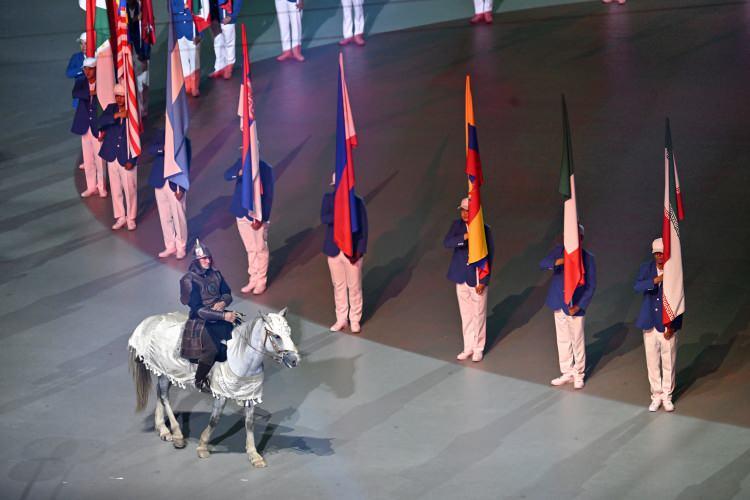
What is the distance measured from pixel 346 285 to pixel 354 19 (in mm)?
9182

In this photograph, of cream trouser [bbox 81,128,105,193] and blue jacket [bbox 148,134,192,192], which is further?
cream trouser [bbox 81,128,105,193]

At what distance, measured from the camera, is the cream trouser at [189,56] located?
23759 millimetres

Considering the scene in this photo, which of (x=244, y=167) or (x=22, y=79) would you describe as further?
(x=22, y=79)

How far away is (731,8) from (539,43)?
3.36m

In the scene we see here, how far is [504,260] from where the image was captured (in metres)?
18.8

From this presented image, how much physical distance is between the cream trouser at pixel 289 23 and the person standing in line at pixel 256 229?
278 inches

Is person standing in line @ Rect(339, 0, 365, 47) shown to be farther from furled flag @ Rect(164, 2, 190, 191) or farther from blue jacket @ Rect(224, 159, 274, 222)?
blue jacket @ Rect(224, 159, 274, 222)

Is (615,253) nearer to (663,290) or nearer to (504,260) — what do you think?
(504,260)

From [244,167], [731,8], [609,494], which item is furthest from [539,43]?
[609,494]

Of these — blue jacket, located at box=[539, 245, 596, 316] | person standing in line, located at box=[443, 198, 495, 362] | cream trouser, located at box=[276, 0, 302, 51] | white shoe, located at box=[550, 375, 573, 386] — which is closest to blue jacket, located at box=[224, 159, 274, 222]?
person standing in line, located at box=[443, 198, 495, 362]

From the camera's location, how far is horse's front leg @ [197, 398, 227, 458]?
14664 mm

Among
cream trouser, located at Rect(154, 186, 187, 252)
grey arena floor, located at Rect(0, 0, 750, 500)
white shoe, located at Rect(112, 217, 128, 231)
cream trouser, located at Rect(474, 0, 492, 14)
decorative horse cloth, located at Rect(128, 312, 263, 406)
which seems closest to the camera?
grey arena floor, located at Rect(0, 0, 750, 500)

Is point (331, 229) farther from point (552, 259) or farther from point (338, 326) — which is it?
point (552, 259)

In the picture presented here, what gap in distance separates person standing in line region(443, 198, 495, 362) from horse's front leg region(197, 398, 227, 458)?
3.01 metres
